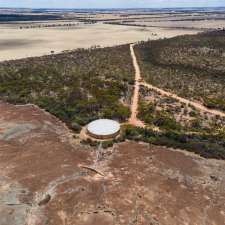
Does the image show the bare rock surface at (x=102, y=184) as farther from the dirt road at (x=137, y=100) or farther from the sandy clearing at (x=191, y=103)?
the sandy clearing at (x=191, y=103)

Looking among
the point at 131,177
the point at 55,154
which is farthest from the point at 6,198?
the point at 131,177

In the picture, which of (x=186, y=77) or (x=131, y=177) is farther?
(x=186, y=77)

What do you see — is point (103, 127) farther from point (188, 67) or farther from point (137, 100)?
point (188, 67)

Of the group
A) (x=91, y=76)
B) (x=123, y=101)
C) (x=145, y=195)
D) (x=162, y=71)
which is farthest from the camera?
(x=162, y=71)

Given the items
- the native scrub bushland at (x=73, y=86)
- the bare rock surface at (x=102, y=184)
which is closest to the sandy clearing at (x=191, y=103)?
the native scrub bushland at (x=73, y=86)

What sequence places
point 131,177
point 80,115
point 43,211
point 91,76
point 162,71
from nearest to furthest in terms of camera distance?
point 43,211 → point 131,177 → point 80,115 → point 91,76 → point 162,71

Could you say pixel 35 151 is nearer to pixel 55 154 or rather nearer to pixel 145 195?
pixel 55 154

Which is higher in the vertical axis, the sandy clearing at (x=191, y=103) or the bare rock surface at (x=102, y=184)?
the bare rock surface at (x=102, y=184)

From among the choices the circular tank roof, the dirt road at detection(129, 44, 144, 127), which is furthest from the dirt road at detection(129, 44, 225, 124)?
the circular tank roof
